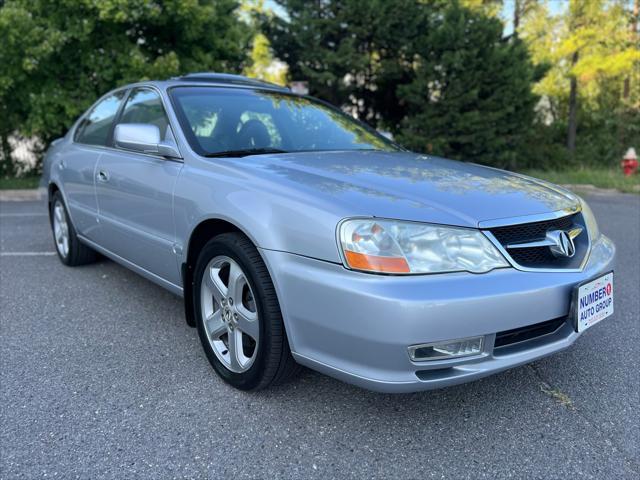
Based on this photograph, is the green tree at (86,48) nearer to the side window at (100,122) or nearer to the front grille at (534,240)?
the side window at (100,122)

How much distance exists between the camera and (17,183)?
10.7 m

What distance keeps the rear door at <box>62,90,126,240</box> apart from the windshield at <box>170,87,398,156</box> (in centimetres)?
96

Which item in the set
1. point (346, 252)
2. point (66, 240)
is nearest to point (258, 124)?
point (346, 252)

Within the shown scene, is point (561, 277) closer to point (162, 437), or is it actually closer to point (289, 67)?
point (162, 437)

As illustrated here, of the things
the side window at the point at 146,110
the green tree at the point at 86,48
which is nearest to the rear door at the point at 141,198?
the side window at the point at 146,110

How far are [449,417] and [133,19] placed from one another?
31.5 ft

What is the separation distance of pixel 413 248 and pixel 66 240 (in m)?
3.63

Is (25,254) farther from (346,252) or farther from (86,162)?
(346,252)

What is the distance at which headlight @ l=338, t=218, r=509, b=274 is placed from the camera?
1874 mm

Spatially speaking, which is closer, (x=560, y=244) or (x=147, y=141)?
(x=560, y=244)

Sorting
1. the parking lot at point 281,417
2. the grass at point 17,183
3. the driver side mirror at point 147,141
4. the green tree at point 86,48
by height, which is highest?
the green tree at point 86,48

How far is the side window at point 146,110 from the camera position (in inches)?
120

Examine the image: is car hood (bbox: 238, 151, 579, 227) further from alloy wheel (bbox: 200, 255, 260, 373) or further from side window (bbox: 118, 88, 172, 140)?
side window (bbox: 118, 88, 172, 140)

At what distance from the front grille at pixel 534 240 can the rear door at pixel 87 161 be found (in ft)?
9.37
